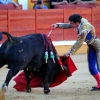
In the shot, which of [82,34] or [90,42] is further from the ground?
[82,34]

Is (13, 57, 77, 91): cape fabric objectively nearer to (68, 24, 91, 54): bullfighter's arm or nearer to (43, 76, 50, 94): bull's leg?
(43, 76, 50, 94): bull's leg

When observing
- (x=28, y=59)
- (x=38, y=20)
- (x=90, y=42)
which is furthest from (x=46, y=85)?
(x=38, y=20)

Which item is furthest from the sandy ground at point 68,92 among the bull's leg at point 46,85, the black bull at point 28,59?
the black bull at point 28,59

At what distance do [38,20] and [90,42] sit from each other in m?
6.12

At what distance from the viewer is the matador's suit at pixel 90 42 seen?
7809 millimetres

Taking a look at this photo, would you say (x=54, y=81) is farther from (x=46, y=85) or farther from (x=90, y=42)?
(x=90, y=42)

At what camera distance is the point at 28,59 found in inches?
292

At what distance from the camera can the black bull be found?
7270 mm

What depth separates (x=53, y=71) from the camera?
8.19 metres

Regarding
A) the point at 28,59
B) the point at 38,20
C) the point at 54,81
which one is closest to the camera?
the point at 28,59

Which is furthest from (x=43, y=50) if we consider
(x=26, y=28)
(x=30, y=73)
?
(x=26, y=28)

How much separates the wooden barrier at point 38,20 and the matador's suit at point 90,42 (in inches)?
215

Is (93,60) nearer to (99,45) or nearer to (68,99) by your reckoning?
(99,45)

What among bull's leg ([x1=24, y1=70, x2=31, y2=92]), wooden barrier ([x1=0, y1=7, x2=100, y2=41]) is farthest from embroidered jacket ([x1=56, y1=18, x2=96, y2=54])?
wooden barrier ([x1=0, y1=7, x2=100, y2=41])
